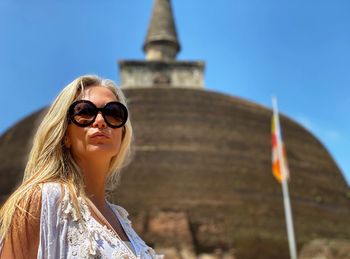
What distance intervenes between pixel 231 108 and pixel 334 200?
6249 millimetres

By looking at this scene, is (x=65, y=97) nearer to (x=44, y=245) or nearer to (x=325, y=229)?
(x=44, y=245)

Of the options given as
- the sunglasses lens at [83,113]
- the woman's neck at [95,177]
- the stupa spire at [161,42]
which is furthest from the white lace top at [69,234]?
the stupa spire at [161,42]

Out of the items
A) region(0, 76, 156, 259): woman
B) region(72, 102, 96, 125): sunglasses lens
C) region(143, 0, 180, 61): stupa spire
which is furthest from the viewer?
region(143, 0, 180, 61): stupa spire

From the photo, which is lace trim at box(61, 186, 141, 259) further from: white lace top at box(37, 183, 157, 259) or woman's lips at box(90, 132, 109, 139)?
woman's lips at box(90, 132, 109, 139)

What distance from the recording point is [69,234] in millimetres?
2029

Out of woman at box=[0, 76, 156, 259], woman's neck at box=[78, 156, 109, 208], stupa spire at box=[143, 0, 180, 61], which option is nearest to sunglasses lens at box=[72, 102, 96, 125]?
woman at box=[0, 76, 156, 259]

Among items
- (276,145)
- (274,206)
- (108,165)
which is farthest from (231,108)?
(108,165)

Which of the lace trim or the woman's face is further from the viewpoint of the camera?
the woman's face

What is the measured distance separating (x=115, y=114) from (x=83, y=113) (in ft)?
0.41

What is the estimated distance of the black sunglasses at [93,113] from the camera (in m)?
2.26

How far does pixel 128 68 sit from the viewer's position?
3512cm

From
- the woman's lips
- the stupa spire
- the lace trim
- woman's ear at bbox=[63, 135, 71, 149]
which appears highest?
the stupa spire

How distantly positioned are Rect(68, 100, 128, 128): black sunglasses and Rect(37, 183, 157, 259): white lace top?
0.95 feet

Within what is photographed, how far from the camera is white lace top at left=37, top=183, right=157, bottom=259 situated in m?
1.99
